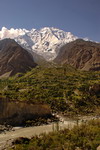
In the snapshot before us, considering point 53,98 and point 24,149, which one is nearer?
point 24,149

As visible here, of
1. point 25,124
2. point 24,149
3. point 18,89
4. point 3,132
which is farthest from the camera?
point 18,89

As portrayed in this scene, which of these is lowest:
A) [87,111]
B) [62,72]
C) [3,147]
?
[3,147]

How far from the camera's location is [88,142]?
36719 millimetres

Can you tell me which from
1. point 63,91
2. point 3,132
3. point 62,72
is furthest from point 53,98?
point 62,72

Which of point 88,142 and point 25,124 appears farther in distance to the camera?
point 25,124

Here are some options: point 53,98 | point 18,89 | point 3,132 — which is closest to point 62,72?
point 18,89

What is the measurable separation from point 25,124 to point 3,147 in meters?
24.0

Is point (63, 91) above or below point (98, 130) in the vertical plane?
above

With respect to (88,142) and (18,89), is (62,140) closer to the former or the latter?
(88,142)

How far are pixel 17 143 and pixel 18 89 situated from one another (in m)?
76.1

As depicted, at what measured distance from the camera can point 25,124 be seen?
6150cm

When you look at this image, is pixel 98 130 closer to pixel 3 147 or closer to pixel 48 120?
pixel 3 147

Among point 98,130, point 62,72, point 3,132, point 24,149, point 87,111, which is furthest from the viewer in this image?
point 62,72

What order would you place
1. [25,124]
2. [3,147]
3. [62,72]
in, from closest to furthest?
1. [3,147]
2. [25,124]
3. [62,72]
